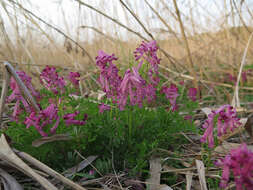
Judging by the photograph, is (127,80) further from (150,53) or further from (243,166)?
(243,166)

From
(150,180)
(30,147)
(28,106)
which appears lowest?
(150,180)

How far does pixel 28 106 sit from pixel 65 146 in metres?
0.34

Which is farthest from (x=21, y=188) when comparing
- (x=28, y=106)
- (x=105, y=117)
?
(x=105, y=117)

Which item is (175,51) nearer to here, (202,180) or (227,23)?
(227,23)

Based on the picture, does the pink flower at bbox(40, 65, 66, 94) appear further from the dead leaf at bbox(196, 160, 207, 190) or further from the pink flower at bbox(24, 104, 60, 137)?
the dead leaf at bbox(196, 160, 207, 190)

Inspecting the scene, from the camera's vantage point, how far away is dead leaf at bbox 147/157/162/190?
1334mm

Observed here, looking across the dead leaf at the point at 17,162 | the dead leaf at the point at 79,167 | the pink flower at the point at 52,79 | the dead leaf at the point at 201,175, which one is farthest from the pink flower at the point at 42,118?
the dead leaf at the point at 201,175

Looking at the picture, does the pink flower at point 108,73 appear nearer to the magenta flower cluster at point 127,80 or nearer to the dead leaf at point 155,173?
the magenta flower cluster at point 127,80

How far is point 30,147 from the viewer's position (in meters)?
1.38

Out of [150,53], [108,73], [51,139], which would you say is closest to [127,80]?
[108,73]

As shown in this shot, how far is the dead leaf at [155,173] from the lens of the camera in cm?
133

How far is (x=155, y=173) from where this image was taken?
142 cm

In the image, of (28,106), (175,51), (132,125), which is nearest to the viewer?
(28,106)

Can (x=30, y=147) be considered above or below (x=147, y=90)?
below
